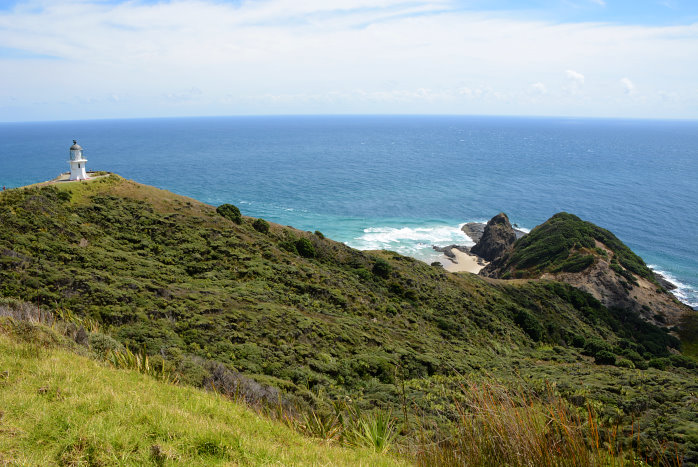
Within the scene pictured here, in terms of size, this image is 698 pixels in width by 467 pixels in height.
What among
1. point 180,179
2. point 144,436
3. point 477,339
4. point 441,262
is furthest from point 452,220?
point 144,436

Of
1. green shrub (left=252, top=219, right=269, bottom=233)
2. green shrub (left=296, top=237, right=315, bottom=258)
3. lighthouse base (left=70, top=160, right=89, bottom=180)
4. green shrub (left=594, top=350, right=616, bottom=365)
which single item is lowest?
green shrub (left=594, top=350, right=616, bottom=365)

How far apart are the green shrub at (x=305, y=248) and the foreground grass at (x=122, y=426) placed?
28.7 m

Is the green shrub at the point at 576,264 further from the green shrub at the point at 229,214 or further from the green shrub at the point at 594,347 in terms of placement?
the green shrub at the point at 229,214

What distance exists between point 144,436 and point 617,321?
169 ft

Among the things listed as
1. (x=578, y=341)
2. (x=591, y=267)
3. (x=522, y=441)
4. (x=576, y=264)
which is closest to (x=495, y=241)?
(x=576, y=264)

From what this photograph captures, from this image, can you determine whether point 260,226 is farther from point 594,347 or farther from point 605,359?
point 594,347

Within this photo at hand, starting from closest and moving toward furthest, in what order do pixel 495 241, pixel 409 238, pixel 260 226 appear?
pixel 260 226 → pixel 495 241 → pixel 409 238

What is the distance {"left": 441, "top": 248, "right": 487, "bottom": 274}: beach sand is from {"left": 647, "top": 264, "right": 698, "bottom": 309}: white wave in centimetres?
2668

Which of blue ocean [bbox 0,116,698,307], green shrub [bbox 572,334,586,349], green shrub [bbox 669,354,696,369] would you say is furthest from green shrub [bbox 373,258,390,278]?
blue ocean [bbox 0,116,698,307]

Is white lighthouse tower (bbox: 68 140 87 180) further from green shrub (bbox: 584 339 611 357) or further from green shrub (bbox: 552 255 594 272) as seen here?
green shrub (bbox: 552 255 594 272)

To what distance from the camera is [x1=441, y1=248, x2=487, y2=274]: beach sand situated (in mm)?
63094

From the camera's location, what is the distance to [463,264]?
65.2 m

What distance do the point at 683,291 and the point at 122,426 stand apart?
7248cm

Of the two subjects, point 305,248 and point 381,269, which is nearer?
point 305,248
